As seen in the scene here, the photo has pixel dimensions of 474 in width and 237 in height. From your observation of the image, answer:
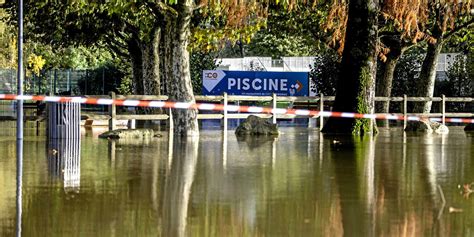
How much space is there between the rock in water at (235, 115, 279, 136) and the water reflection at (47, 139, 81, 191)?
265 inches

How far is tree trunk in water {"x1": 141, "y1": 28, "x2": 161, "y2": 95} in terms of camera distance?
40031mm

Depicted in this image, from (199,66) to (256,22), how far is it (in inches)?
894

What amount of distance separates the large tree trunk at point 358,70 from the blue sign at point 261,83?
30.7 feet

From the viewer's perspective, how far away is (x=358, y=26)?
2728 centimetres

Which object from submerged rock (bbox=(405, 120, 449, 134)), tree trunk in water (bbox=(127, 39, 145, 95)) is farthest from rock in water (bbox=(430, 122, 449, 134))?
tree trunk in water (bbox=(127, 39, 145, 95))

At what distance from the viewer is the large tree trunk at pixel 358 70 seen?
2730cm

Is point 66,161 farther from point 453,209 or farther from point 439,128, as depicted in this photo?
point 439,128

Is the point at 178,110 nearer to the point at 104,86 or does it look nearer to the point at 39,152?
the point at 39,152

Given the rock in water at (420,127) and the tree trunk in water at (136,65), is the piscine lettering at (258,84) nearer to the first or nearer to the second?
the rock in water at (420,127)

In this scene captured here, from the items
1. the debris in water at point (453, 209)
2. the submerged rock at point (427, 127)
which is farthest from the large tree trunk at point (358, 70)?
the debris in water at point (453, 209)

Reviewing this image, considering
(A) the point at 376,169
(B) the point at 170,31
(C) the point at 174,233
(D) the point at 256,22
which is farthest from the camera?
(D) the point at 256,22

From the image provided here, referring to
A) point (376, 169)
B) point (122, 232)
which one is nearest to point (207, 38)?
point (376, 169)

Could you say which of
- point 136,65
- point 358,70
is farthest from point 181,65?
point 136,65

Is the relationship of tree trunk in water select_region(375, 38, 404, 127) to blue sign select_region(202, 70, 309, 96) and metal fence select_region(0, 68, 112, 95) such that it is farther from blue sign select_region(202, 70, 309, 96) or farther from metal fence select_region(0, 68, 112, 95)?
metal fence select_region(0, 68, 112, 95)
